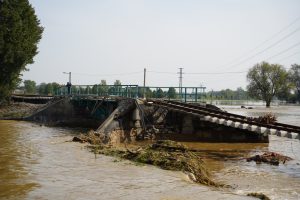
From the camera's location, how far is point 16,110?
147 ft

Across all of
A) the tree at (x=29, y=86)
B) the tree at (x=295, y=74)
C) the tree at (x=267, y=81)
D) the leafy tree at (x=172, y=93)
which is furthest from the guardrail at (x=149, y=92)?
the tree at (x=295, y=74)

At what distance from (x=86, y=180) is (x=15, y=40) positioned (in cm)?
3116

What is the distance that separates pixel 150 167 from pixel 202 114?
11.0m

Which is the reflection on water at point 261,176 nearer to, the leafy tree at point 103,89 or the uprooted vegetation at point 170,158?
the uprooted vegetation at point 170,158

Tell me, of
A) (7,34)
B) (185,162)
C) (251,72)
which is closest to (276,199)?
(185,162)

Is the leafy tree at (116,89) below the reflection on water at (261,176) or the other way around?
the other way around

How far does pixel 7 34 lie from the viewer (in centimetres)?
3894

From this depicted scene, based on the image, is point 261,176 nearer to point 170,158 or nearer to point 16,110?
point 170,158

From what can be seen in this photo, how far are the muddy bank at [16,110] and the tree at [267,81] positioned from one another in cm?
7008

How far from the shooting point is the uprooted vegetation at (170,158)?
514 inches

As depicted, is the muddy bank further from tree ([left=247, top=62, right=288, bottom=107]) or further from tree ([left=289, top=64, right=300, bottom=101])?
tree ([left=289, top=64, right=300, bottom=101])

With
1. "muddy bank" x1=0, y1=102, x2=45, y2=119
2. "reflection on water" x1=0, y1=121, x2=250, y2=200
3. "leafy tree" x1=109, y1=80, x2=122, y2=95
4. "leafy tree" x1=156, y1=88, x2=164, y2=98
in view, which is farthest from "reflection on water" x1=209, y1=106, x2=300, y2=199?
"muddy bank" x1=0, y1=102, x2=45, y2=119

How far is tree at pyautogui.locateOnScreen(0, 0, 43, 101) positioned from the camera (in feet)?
128

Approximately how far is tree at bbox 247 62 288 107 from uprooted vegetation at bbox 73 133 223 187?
88599 millimetres
